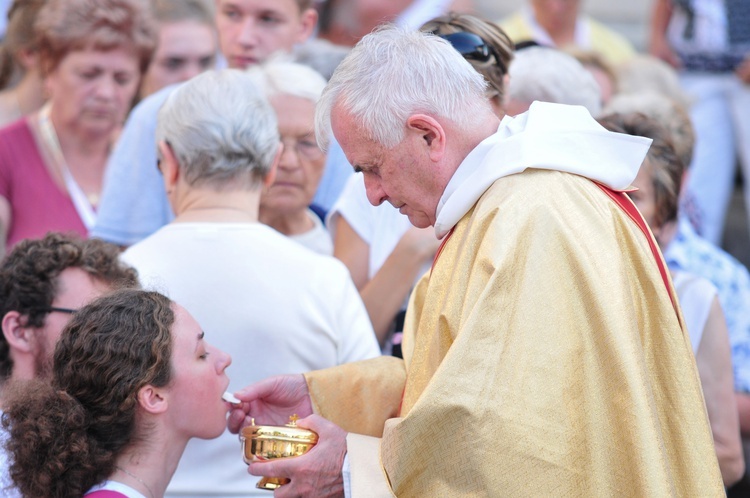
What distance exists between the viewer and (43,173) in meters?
4.79

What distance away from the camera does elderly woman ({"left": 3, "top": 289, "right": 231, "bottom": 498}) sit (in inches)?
105

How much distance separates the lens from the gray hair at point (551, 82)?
4352 millimetres

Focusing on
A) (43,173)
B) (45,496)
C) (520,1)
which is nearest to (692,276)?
(45,496)

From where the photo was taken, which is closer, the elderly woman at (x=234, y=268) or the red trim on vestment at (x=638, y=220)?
the red trim on vestment at (x=638, y=220)

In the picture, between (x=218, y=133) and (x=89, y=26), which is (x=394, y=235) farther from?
(x=89, y=26)

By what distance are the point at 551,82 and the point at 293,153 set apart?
1.05m

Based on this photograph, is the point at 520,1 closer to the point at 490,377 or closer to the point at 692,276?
the point at 692,276

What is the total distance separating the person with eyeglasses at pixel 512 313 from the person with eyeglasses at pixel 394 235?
0.88 m

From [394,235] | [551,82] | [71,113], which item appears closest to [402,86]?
[394,235]

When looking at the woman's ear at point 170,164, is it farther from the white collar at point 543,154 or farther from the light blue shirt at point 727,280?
the light blue shirt at point 727,280

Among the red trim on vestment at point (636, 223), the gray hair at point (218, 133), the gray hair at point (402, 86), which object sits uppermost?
the gray hair at point (402, 86)

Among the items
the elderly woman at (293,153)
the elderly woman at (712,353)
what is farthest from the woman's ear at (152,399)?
the elderly woman at (712,353)

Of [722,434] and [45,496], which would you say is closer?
[45,496]

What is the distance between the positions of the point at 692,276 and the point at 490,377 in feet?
5.42
